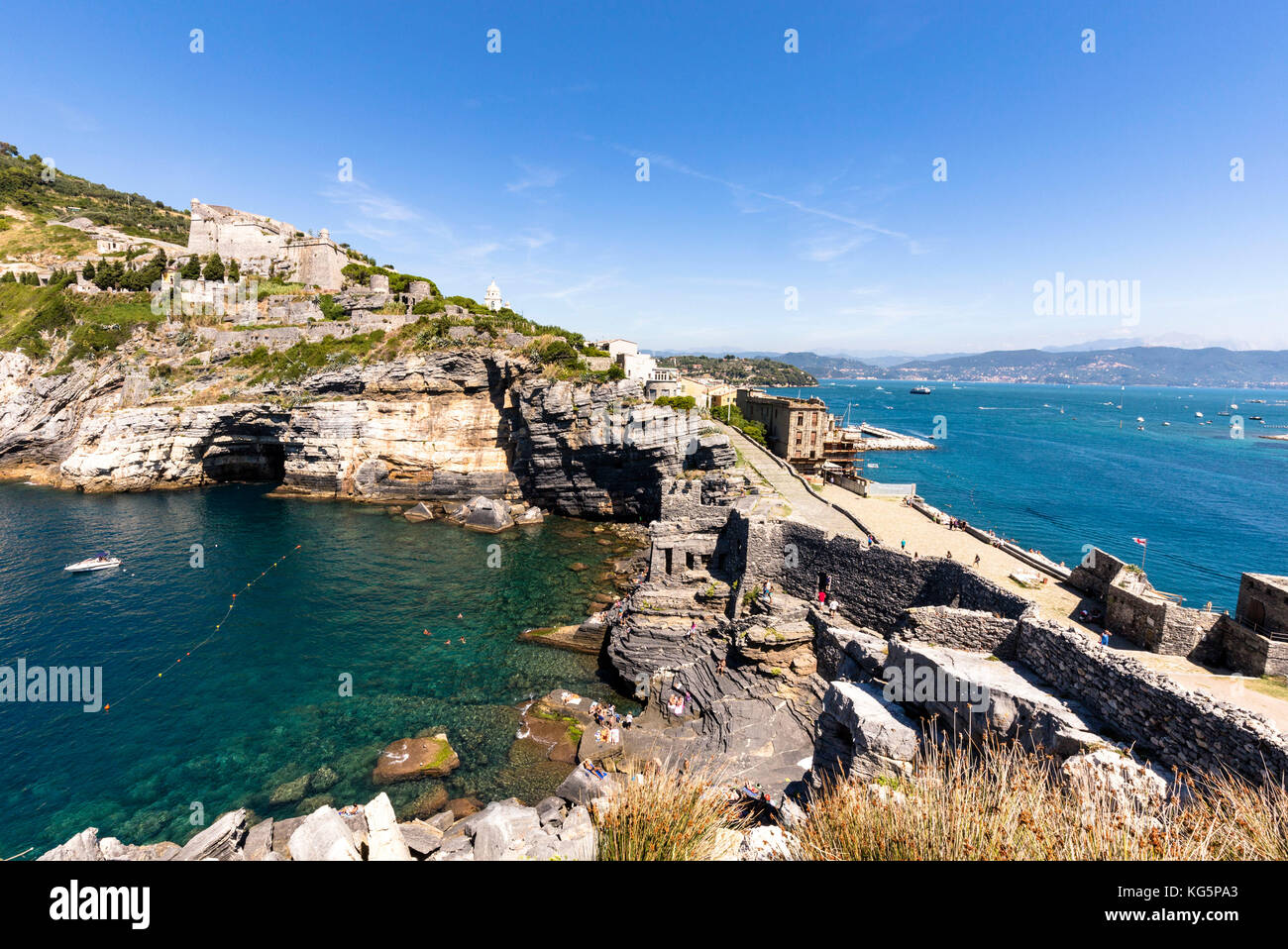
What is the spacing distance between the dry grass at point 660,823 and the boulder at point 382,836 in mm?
4709

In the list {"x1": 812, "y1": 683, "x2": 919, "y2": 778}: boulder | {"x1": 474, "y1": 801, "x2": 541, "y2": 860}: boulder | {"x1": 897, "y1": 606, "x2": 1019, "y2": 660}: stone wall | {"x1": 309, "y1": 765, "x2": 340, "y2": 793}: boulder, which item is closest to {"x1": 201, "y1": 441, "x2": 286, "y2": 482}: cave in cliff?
{"x1": 309, "y1": 765, "x2": 340, "y2": 793}: boulder

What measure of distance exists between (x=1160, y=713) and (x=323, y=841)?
1526 cm

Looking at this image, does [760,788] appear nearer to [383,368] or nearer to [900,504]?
[900,504]

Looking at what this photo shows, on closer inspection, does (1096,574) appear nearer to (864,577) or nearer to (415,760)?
(864,577)

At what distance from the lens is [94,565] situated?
30.5m

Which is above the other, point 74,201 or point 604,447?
point 74,201

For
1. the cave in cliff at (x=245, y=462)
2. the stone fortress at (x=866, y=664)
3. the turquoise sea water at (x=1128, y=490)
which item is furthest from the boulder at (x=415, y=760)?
the cave in cliff at (x=245, y=462)

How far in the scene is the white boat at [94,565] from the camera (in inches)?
1181

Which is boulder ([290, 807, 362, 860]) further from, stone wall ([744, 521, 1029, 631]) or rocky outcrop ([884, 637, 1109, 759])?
stone wall ([744, 521, 1029, 631])

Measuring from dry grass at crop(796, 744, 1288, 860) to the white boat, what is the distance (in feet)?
135

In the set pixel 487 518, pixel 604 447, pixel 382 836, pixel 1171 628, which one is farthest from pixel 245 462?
pixel 1171 628

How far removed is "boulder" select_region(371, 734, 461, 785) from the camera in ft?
55.0

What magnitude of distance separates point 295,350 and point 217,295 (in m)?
16.2
